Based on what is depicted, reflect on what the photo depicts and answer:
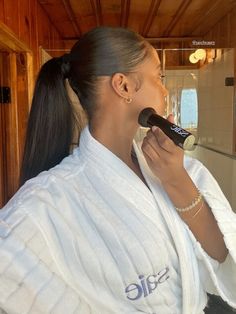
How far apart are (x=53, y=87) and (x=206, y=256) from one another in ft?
1.46

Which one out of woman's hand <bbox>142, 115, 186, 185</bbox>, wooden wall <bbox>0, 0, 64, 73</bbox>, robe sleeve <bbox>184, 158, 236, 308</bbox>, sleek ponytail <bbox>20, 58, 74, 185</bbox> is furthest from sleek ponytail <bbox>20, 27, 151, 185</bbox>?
wooden wall <bbox>0, 0, 64, 73</bbox>

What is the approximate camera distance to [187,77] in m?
3.33

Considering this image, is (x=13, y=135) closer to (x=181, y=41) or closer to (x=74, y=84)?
(x=74, y=84)

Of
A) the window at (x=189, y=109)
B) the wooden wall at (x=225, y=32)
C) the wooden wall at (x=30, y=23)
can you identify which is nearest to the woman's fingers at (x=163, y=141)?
the wooden wall at (x=30, y=23)

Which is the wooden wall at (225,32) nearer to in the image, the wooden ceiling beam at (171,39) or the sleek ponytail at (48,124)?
the wooden ceiling beam at (171,39)

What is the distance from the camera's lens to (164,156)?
2.03ft

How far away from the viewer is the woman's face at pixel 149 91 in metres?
0.70

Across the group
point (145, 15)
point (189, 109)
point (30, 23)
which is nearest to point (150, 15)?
point (145, 15)

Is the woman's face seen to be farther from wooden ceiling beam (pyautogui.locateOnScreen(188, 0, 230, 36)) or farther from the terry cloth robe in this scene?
wooden ceiling beam (pyautogui.locateOnScreen(188, 0, 230, 36))

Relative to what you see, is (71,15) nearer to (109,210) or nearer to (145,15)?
(145,15)

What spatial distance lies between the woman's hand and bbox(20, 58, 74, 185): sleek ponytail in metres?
0.21

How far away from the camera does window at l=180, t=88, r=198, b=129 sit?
3219 millimetres

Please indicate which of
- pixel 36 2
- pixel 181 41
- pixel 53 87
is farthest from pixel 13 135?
pixel 181 41

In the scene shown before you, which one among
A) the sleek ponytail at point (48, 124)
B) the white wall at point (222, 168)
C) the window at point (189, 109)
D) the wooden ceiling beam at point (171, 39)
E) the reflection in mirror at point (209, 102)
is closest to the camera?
the sleek ponytail at point (48, 124)
